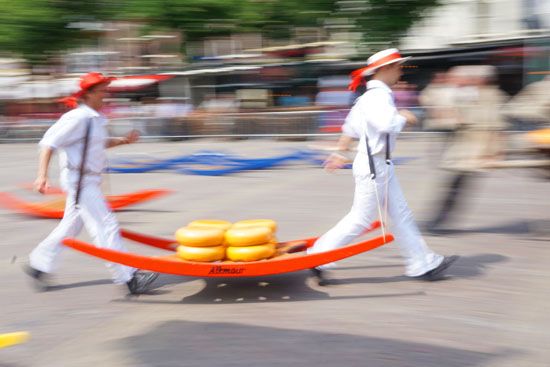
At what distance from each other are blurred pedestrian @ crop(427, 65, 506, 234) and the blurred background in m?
0.11

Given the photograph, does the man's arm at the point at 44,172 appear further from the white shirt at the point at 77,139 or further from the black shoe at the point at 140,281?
A: the black shoe at the point at 140,281

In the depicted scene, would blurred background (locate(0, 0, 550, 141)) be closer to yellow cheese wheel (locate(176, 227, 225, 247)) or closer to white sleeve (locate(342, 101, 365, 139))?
white sleeve (locate(342, 101, 365, 139))

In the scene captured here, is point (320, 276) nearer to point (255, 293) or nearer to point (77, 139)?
point (255, 293)

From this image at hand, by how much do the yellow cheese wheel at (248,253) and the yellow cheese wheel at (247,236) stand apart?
0.04 m

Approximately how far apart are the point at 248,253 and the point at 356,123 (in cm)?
130

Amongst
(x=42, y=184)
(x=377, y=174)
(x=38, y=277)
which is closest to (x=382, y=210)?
(x=377, y=174)

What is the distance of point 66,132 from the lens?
5477 millimetres

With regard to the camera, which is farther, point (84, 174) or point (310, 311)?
point (84, 174)

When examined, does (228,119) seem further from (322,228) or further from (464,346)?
(464,346)

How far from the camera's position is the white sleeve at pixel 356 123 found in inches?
221

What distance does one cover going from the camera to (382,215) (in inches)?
221

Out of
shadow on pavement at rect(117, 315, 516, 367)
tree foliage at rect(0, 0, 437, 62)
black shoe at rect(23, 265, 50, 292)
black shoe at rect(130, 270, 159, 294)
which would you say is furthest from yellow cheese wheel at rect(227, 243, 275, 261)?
tree foliage at rect(0, 0, 437, 62)

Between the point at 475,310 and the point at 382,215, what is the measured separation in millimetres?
996

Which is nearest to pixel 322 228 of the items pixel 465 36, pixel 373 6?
pixel 373 6
